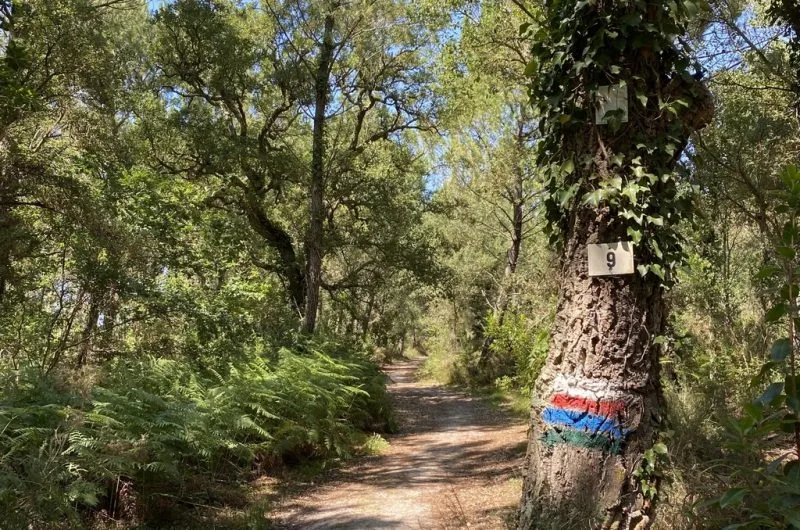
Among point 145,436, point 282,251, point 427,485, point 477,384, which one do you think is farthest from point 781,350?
point 477,384

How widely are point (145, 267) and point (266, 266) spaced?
6.40 m

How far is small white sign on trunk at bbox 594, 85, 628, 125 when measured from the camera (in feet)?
10.8

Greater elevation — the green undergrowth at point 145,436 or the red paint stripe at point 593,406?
the red paint stripe at point 593,406

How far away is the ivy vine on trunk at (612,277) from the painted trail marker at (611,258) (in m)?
0.05

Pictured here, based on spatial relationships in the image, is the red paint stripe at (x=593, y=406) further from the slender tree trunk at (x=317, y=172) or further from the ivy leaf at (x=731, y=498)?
the slender tree trunk at (x=317, y=172)

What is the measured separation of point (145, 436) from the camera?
4.81m

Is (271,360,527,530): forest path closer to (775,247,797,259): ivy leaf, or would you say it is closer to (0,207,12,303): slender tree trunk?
(775,247,797,259): ivy leaf

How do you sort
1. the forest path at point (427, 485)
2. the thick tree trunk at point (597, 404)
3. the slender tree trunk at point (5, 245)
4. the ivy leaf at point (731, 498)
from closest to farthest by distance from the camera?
the ivy leaf at point (731, 498) < the thick tree trunk at point (597, 404) < the forest path at point (427, 485) < the slender tree trunk at point (5, 245)

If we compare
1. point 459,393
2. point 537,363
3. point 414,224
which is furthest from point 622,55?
point 459,393

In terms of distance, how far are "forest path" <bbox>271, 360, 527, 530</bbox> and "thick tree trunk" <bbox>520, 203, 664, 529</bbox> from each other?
1697 mm

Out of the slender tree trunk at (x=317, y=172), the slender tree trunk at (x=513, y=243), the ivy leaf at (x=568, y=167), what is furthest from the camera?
the slender tree trunk at (x=513, y=243)

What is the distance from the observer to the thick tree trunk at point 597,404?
3.22 meters

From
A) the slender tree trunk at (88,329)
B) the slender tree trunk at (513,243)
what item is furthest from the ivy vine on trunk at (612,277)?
the slender tree trunk at (513,243)

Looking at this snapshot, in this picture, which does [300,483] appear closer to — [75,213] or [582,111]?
[75,213]
